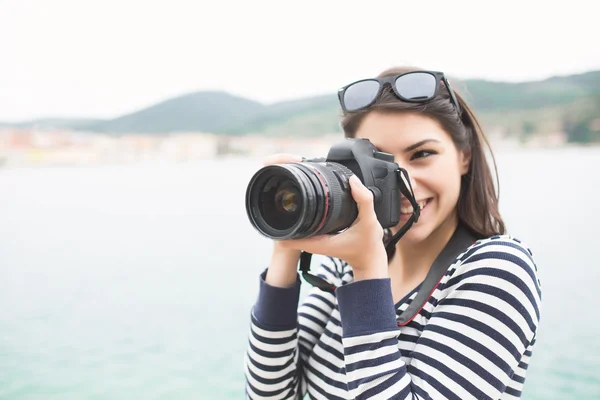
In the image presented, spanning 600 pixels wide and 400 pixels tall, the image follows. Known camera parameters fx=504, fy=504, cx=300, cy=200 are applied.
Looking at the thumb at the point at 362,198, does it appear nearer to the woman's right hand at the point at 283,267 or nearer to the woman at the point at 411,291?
the woman at the point at 411,291

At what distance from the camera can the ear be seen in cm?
85

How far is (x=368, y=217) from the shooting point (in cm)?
65

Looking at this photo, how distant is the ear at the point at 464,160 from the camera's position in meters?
0.85

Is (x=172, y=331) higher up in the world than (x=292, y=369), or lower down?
lower down

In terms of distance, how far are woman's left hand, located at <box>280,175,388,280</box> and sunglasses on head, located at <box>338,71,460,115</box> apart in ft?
0.64

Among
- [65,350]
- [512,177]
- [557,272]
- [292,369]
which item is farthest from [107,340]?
[512,177]

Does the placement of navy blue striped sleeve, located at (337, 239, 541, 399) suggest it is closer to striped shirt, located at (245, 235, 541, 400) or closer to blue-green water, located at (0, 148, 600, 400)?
striped shirt, located at (245, 235, 541, 400)

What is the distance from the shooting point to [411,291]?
0.78m

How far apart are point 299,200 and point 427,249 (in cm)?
31

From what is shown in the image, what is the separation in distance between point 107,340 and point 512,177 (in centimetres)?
817

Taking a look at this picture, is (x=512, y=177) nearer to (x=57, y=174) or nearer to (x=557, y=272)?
(x=557, y=272)

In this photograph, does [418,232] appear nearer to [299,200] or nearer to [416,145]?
[416,145]

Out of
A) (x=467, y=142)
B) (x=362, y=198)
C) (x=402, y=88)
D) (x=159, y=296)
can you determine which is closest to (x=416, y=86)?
(x=402, y=88)

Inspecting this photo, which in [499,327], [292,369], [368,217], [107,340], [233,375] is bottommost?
[233,375]
